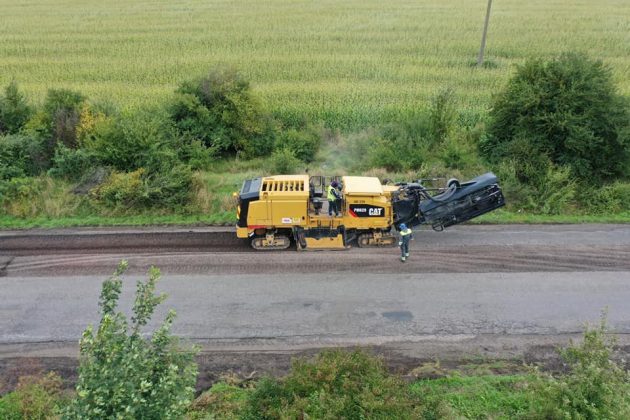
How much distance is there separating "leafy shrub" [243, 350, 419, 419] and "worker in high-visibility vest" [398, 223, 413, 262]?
568 centimetres

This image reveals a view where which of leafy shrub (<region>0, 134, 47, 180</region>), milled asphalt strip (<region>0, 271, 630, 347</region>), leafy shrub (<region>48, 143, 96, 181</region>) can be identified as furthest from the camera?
leafy shrub (<region>0, 134, 47, 180</region>)

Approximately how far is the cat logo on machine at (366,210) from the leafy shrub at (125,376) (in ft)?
29.0

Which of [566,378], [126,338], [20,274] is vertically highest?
[126,338]

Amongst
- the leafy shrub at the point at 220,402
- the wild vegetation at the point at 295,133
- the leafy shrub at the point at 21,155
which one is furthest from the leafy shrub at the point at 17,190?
the leafy shrub at the point at 220,402

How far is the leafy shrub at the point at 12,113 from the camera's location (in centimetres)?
2175

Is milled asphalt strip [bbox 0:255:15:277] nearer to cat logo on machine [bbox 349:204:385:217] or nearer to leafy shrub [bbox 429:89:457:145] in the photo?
cat logo on machine [bbox 349:204:385:217]

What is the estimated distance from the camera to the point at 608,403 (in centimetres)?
796

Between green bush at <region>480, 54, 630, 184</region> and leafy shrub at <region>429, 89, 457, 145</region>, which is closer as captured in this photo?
green bush at <region>480, 54, 630, 184</region>

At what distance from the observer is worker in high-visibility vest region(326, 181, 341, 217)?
49.5ft

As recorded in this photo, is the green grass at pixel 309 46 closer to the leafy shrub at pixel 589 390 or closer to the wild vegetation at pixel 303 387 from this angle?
the wild vegetation at pixel 303 387

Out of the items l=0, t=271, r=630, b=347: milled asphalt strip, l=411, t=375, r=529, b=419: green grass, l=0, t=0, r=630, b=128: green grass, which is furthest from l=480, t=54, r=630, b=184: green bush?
l=411, t=375, r=529, b=419: green grass

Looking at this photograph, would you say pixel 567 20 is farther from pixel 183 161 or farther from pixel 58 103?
pixel 58 103

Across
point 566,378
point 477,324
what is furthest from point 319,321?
point 566,378

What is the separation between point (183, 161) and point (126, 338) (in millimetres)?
14668
